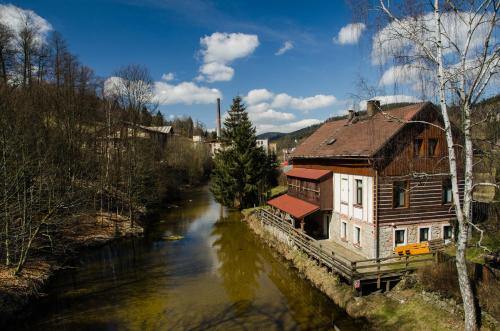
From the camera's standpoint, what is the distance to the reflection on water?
1398 centimetres

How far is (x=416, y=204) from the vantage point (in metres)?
18.8

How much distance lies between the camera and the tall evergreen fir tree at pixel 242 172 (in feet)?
125

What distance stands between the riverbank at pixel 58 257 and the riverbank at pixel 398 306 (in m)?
14.9

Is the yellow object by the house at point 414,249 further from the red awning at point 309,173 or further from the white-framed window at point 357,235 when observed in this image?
the red awning at point 309,173

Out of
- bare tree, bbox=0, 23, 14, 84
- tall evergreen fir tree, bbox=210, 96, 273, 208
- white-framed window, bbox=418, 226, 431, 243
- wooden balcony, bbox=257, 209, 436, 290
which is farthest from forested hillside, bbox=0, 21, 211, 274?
white-framed window, bbox=418, 226, 431, 243

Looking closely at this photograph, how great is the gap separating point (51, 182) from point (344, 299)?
16919mm

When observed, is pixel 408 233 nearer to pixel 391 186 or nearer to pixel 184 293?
pixel 391 186

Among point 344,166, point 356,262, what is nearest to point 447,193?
point 344,166

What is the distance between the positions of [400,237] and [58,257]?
2242 cm

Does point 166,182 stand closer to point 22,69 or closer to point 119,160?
point 119,160

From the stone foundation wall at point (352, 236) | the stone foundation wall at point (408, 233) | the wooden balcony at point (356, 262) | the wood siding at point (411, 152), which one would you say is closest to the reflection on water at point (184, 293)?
the wooden balcony at point (356, 262)

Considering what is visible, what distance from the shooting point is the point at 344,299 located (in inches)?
585

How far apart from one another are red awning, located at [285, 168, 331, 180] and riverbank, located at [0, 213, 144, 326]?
51.1 ft

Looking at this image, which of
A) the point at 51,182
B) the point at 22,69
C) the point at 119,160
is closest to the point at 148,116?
the point at 119,160
